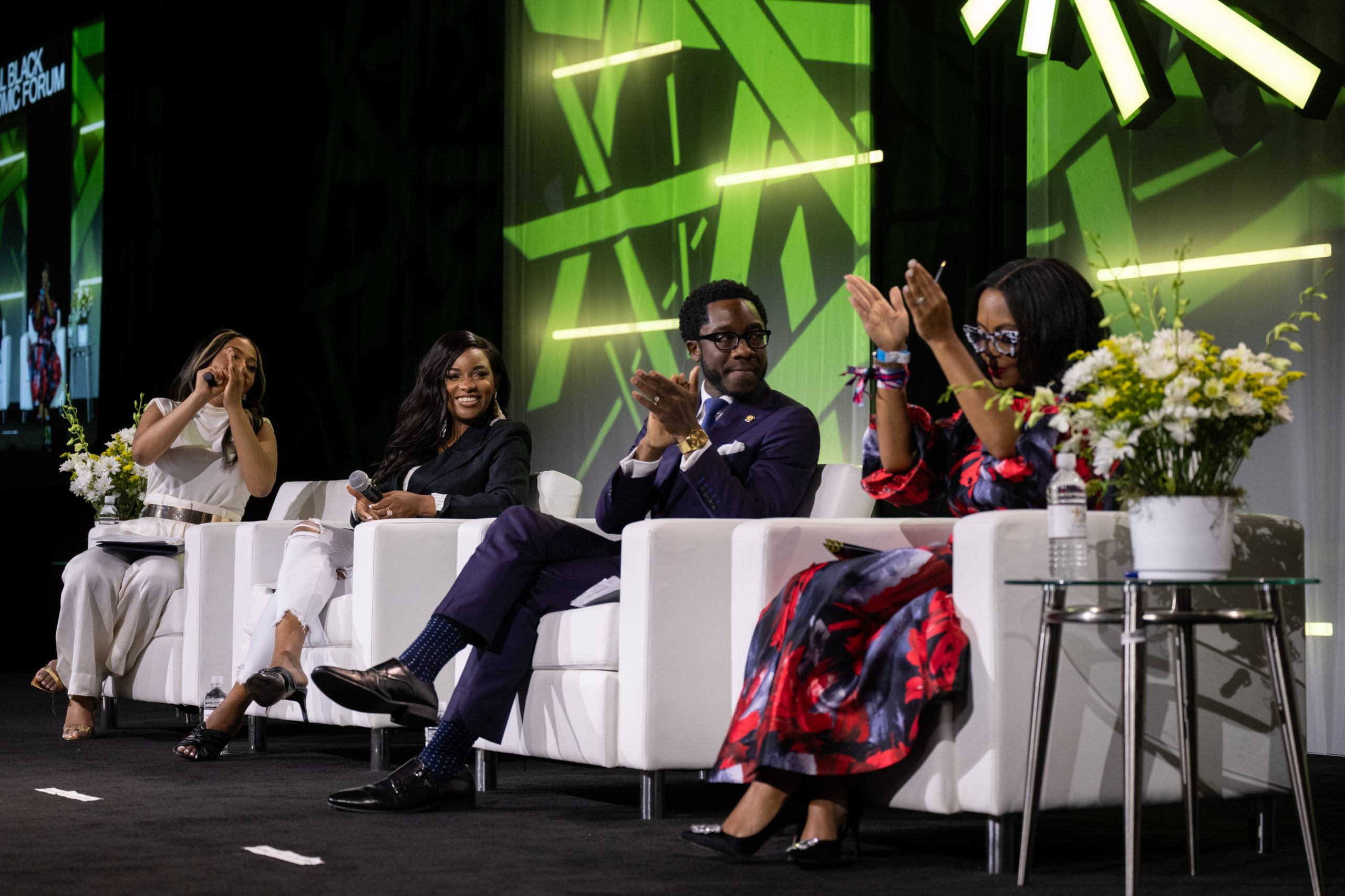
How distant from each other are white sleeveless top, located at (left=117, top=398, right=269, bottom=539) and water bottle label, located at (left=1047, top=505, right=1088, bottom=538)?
3088 millimetres

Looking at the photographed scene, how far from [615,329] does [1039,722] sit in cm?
423

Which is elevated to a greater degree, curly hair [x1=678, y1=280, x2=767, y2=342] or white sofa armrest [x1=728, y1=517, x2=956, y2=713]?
curly hair [x1=678, y1=280, x2=767, y2=342]

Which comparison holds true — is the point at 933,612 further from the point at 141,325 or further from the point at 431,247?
the point at 141,325

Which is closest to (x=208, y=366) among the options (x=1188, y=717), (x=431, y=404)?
(x=431, y=404)

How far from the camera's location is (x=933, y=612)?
2.45 meters

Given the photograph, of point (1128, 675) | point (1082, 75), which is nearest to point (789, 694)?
point (1128, 675)

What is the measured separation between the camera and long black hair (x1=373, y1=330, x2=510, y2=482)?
4148mm

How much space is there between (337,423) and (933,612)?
199 inches

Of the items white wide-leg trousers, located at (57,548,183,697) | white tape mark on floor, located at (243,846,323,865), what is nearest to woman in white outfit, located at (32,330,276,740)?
white wide-leg trousers, located at (57,548,183,697)

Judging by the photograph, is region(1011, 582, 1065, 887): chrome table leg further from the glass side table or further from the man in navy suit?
the man in navy suit

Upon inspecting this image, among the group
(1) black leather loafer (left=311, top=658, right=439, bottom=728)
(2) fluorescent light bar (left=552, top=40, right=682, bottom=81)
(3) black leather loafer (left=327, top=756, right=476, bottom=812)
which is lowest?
(3) black leather loafer (left=327, top=756, right=476, bottom=812)

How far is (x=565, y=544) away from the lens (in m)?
3.24

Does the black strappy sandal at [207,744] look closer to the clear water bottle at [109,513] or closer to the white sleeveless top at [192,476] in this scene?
the white sleeveless top at [192,476]

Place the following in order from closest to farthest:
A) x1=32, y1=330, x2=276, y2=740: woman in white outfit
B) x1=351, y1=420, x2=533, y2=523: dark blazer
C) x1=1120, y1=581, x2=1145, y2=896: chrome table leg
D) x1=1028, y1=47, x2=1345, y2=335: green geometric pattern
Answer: x1=1120, y1=581, x2=1145, y2=896: chrome table leg → x1=351, y1=420, x2=533, y2=523: dark blazer → x1=1028, y1=47, x2=1345, y2=335: green geometric pattern → x1=32, y1=330, x2=276, y2=740: woman in white outfit
